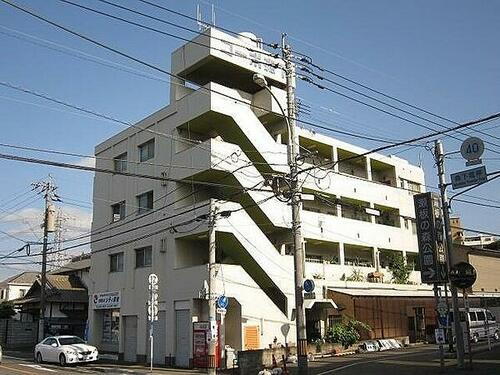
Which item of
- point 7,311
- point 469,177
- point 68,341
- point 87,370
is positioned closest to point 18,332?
point 7,311

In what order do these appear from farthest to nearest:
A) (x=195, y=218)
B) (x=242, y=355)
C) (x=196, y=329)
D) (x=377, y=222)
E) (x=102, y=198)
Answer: (x=377, y=222)
(x=102, y=198)
(x=195, y=218)
(x=196, y=329)
(x=242, y=355)

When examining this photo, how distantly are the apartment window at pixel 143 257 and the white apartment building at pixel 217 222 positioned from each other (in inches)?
2.9

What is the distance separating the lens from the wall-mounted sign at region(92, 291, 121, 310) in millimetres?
32213

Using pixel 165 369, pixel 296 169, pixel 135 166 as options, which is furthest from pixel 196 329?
pixel 135 166

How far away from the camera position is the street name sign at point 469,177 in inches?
678

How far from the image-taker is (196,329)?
24453 millimetres

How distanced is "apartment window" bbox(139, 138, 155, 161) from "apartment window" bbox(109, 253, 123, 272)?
6.51 metres

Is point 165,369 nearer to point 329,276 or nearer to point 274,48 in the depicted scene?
point 329,276

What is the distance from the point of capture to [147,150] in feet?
106

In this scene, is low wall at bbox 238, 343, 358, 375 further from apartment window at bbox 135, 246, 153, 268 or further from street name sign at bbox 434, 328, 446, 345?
apartment window at bbox 135, 246, 153, 268

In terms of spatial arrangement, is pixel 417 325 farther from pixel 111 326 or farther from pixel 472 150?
pixel 472 150

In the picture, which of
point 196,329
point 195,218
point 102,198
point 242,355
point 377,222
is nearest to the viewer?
point 242,355

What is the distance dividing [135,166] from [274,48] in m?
15.3

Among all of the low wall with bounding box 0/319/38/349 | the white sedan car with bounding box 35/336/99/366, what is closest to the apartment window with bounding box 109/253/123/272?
the white sedan car with bounding box 35/336/99/366
